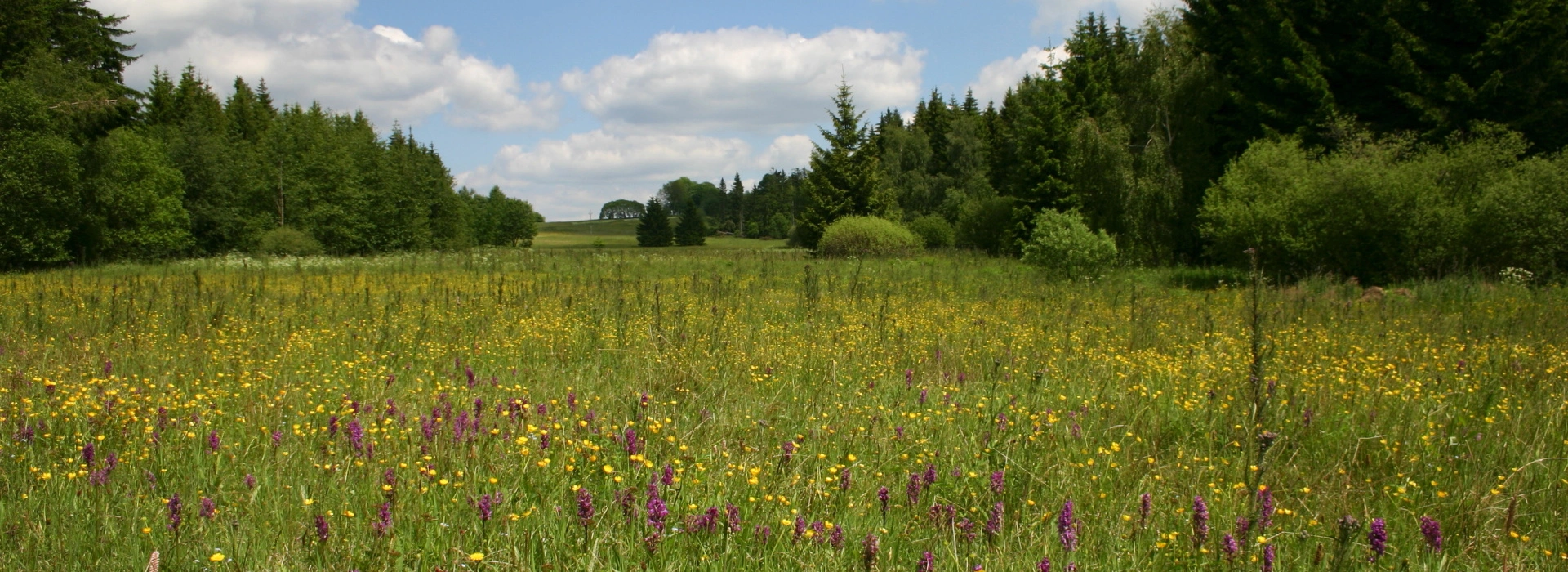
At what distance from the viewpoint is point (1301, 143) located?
73.4 ft

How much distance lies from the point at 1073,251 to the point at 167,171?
38.6 m

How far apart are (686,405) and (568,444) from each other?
3.95 ft

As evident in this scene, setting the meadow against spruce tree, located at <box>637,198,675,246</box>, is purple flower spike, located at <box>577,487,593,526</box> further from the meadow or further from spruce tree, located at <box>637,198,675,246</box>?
A: spruce tree, located at <box>637,198,675,246</box>

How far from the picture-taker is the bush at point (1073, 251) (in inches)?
636

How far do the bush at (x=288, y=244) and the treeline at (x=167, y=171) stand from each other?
0.27 feet

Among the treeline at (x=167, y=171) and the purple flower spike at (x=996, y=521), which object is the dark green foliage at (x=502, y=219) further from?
the purple flower spike at (x=996, y=521)

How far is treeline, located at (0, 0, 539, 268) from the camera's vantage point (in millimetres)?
24469

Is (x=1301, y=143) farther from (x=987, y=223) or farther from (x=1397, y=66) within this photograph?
(x=987, y=223)

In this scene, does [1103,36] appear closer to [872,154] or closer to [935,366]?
[872,154]

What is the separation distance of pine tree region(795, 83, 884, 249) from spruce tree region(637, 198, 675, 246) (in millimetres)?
55785

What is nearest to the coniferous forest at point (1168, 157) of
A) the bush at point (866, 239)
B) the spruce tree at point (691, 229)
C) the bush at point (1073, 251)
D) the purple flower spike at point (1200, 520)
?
the bush at point (1073, 251)

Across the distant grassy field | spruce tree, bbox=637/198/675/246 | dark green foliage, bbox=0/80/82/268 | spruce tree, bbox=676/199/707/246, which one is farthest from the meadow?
the distant grassy field

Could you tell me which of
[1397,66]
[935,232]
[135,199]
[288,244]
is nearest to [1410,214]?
[1397,66]

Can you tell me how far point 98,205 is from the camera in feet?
90.0
